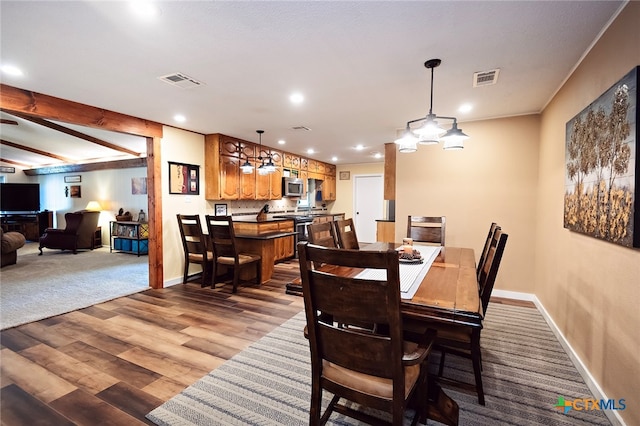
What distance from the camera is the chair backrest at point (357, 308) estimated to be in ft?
3.40

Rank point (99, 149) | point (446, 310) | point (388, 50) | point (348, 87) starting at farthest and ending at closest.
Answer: point (99, 149), point (348, 87), point (388, 50), point (446, 310)

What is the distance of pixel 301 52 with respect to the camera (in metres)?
2.11

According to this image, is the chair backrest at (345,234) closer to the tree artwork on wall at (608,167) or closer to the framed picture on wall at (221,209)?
the tree artwork on wall at (608,167)

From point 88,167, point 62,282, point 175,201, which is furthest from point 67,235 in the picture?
point 175,201

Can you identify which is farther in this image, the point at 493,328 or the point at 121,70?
the point at 493,328

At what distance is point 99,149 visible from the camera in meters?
6.86

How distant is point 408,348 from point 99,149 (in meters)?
8.18

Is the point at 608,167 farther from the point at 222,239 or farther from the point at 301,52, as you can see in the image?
the point at 222,239

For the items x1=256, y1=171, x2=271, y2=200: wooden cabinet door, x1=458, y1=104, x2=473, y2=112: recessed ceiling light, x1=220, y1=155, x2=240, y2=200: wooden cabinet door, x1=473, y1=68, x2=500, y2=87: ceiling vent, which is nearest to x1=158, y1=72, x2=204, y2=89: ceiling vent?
x1=220, y1=155, x2=240, y2=200: wooden cabinet door

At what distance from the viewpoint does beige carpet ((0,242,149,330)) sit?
3.31 m

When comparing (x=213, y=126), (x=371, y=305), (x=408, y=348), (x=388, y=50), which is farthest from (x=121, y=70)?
(x=408, y=348)

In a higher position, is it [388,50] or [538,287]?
[388,50]

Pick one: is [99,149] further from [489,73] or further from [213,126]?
[489,73]

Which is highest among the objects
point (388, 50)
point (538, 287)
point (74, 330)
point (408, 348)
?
point (388, 50)
